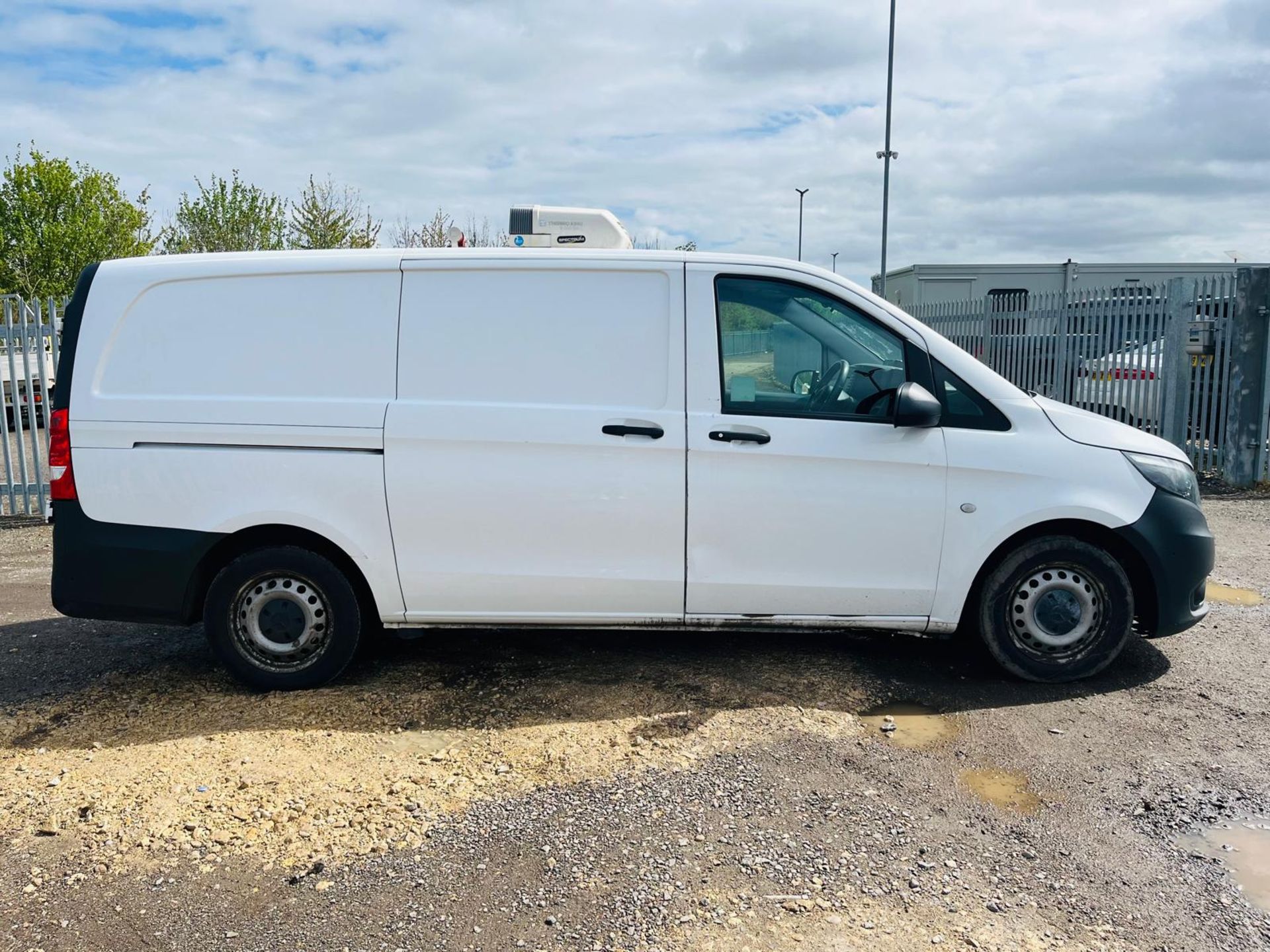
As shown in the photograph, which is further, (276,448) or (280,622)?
(280,622)

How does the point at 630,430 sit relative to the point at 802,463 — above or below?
above

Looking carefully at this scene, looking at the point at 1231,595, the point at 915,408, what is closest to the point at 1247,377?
the point at 1231,595

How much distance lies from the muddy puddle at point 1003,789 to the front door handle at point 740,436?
5.25ft

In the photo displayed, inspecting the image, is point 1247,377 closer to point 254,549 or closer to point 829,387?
point 829,387

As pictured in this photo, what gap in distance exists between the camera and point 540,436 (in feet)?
14.5

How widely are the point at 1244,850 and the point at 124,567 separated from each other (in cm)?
464

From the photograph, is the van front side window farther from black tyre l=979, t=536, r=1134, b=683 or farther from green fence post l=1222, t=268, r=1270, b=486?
green fence post l=1222, t=268, r=1270, b=486

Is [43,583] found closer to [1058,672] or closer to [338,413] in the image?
[338,413]

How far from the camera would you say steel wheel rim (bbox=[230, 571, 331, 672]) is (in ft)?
15.1

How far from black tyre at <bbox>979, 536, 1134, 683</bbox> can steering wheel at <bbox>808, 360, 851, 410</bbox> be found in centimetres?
111

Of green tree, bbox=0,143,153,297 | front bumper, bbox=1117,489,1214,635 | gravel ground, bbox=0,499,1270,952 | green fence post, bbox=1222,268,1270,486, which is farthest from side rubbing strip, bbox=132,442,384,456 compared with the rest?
green tree, bbox=0,143,153,297

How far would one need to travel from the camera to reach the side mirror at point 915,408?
14.3 feet

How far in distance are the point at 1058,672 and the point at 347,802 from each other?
327 centimetres

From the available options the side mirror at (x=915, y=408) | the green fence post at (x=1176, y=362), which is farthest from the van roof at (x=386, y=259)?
the green fence post at (x=1176, y=362)
